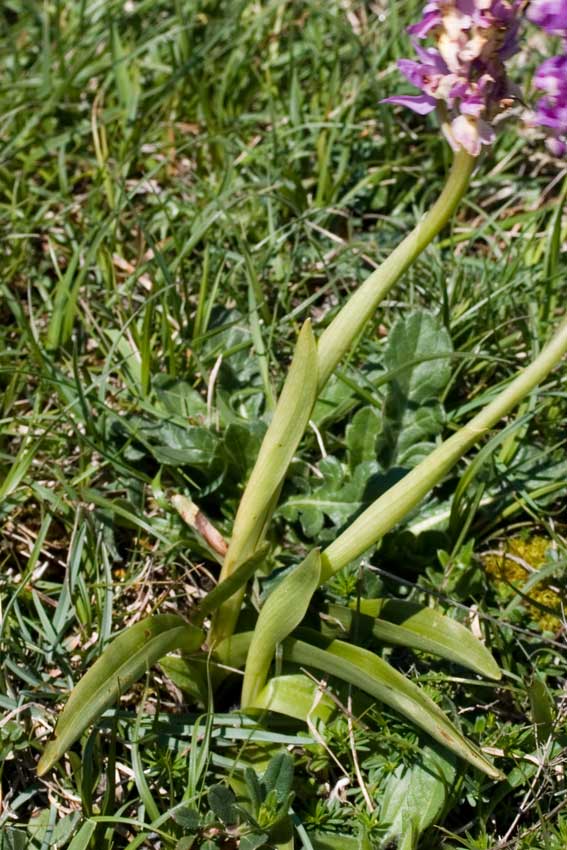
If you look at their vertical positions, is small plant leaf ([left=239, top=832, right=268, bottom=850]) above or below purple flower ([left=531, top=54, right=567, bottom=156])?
below

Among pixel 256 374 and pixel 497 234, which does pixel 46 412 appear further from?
pixel 497 234

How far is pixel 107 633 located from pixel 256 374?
743mm

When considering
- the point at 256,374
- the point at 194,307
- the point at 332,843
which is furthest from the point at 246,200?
the point at 332,843

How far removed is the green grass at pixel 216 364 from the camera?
1.87 metres

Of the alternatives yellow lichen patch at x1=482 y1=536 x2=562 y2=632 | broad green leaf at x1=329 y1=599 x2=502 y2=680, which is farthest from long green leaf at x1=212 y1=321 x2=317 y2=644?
yellow lichen patch at x1=482 y1=536 x2=562 y2=632

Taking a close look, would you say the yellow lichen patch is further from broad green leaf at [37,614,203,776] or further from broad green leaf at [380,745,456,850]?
broad green leaf at [37,614,203,776]

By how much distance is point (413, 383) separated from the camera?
2.32m

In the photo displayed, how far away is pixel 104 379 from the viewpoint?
232cm

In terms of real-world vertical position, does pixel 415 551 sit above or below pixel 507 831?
above

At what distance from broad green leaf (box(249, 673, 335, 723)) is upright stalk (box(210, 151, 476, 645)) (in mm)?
152

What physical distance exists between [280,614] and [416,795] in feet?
1.29

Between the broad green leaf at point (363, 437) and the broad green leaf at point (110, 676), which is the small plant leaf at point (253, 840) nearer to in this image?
the broad green leaf at point (110, 676)

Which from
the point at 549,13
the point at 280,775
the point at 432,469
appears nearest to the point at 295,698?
the point at 280,775

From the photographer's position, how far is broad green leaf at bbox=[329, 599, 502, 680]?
5.67 ft
